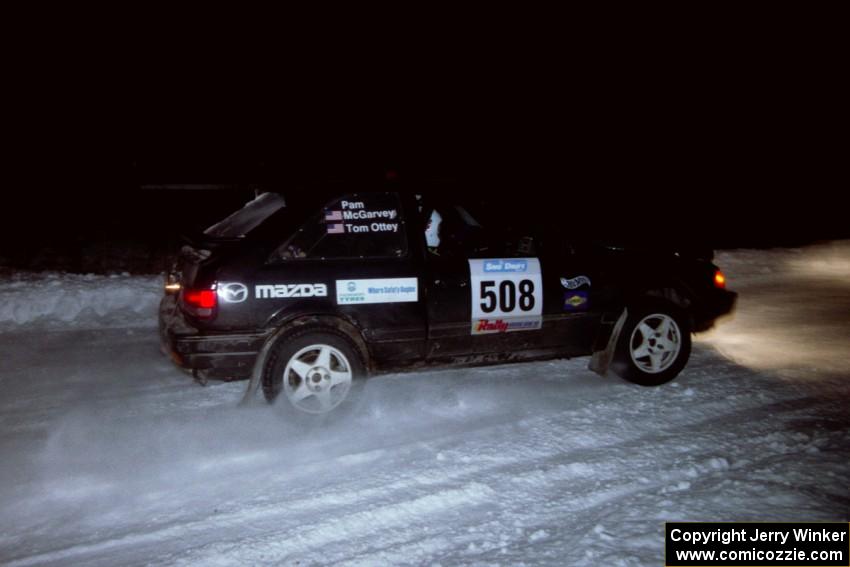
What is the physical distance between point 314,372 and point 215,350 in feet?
2.35

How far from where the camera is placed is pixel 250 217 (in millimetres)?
5188

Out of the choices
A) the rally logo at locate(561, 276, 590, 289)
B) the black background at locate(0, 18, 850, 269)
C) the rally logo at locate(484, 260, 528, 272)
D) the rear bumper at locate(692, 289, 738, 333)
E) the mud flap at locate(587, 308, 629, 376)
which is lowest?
the mud flap at locate(587, 308, 629, 376)

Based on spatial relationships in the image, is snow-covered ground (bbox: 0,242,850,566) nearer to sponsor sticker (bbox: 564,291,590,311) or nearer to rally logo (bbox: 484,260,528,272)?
sponsor sticker (bbox: 564,291,590,311)

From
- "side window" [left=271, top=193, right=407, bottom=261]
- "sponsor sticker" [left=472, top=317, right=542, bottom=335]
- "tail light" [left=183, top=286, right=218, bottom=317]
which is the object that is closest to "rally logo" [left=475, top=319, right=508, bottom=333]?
"sponsor sticker" [left=472, top=317, right=542, bottom=335]

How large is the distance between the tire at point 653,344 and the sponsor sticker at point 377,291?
1943mm

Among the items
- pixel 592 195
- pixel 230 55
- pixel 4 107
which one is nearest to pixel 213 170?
pixel 4 107

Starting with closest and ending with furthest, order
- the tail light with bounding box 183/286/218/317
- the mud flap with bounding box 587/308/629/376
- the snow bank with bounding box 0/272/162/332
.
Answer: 1. the tail light with bounding box 183/286/218/317
2. the mud flap with bounding box 587/308/629/376
3. the snow bank with bounding box 0/272/162/332

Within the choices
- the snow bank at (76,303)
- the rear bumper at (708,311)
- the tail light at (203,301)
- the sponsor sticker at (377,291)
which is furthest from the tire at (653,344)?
the snow bank at (76,303)

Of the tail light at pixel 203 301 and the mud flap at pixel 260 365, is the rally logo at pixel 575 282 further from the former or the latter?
the tail light at pixel 203 301

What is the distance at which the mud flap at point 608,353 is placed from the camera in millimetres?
5801

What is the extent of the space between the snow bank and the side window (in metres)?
3.75

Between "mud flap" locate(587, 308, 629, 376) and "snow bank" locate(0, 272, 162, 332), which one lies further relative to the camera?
"snow bank" locate(0, 272, 162, 332)

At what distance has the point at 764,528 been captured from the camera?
356cm

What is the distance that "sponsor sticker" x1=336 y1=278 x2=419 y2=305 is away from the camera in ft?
16.4
